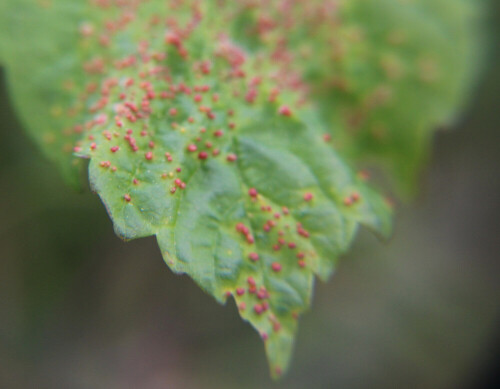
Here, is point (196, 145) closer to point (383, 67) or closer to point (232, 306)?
point (383, 67)

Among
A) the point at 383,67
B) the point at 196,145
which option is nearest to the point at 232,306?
the point at 383,67

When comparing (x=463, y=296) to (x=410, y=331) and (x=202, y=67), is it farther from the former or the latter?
(x=202, y=67)

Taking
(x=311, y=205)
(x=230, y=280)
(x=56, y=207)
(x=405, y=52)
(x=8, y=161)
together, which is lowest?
(x=56, y=207)

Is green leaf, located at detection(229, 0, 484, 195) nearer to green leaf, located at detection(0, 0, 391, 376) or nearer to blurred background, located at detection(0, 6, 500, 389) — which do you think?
green leaf, located at detection(0, 0, 391, 376)

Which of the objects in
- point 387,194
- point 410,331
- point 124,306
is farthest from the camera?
point 410,331

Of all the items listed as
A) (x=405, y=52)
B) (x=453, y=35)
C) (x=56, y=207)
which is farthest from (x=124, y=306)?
(x=453, y=35)
